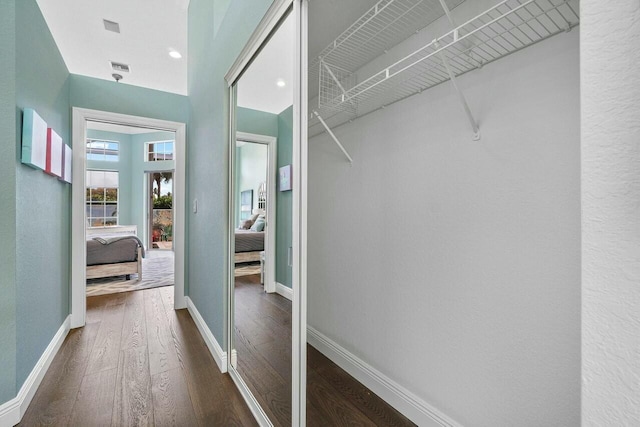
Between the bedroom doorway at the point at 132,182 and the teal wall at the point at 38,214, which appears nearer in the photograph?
the teal wall at the point at 38,214

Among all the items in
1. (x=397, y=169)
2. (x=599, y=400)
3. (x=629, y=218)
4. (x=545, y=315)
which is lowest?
(x=545, y=315)

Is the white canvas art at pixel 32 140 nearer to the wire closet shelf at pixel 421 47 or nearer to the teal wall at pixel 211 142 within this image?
the teal wall at pixel 211 142

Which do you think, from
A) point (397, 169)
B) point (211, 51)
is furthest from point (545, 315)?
point (211, 51)

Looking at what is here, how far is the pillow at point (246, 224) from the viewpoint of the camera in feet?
5.93

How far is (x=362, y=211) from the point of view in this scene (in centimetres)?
190

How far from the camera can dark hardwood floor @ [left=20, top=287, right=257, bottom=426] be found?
160 centimetres

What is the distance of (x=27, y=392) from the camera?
1659mm

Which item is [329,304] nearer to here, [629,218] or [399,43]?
[399,43]

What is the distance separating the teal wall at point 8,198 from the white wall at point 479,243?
1.88m

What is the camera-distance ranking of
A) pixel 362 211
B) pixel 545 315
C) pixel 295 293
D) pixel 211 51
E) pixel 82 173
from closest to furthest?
pixel 545 315 < pixel 295 293 < pixel 362 211 < pixel 211 51 < pixel 82 173

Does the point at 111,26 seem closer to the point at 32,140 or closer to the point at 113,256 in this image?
the point at 32,140

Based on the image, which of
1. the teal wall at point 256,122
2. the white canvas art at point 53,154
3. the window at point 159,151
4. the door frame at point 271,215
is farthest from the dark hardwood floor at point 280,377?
the window at point 159,151

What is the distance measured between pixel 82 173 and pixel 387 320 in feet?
10.2

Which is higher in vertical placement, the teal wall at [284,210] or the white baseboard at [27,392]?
the teal wall at [284,210]
